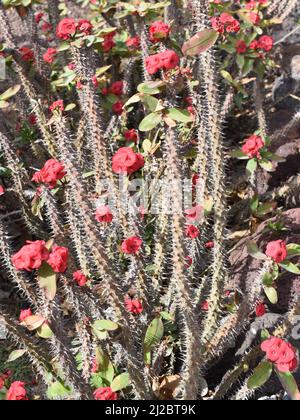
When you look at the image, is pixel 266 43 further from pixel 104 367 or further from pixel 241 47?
pixel 104 367

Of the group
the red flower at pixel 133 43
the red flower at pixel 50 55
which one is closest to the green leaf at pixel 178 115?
the red flower at pixel 133 43

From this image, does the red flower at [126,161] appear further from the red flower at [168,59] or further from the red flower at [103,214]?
the red flower at [168,59]

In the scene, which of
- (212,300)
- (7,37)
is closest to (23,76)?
(7,37)

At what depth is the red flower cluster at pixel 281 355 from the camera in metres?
2.10

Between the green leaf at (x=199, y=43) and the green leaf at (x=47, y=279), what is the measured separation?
0.98m

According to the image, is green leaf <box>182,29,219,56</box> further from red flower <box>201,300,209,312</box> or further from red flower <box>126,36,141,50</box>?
red flower <box>126,36,141,50</box>

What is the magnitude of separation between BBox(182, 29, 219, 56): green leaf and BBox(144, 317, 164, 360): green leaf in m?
1.23

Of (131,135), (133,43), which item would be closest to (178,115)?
(131,135)

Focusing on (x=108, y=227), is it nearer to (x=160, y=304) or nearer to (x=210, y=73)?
(x=160, y=304)

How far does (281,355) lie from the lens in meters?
2.11

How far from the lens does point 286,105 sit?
470cm

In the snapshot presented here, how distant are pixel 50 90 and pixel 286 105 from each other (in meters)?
2.07

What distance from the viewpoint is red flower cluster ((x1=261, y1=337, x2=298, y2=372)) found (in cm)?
210

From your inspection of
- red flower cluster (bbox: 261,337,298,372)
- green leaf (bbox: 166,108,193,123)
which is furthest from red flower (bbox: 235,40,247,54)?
red flower cluster (bbox: 261,337,298,372)
